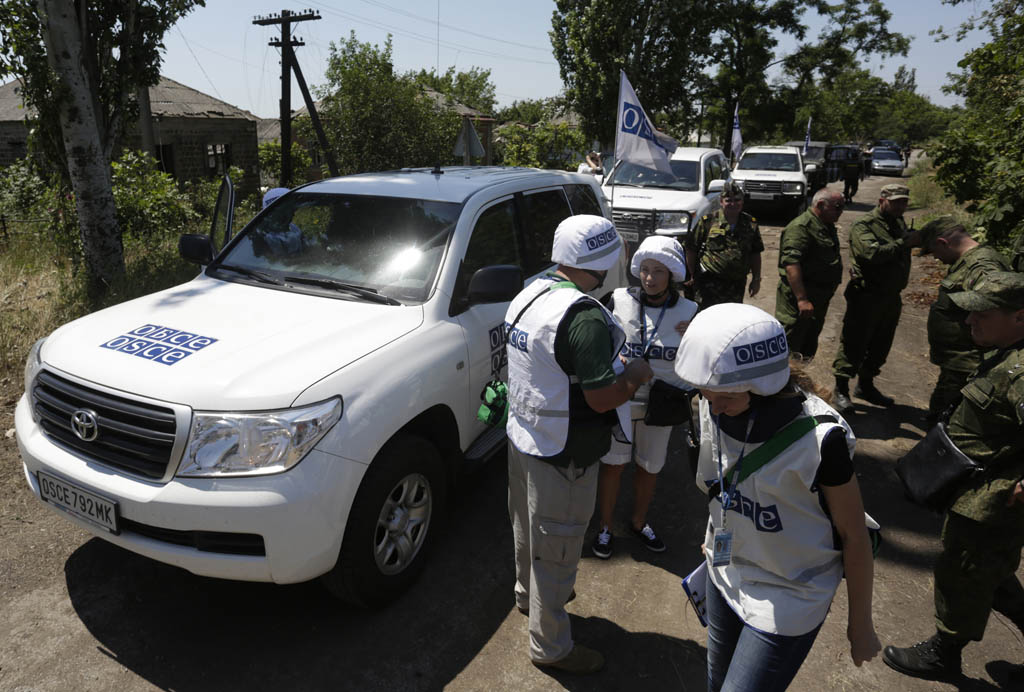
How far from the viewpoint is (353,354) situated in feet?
9.45

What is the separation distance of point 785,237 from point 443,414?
346 centimetres

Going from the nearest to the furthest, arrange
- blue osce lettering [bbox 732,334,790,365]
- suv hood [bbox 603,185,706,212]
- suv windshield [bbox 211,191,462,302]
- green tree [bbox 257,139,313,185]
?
blue osce lettering [bbox 732,334,790,365] < suv windshield [bbox 211,191,462,302] < suv hood [bbox 603,185,706,212] < green tree [bbox 257,139,313,185]

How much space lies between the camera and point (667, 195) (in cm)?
1022

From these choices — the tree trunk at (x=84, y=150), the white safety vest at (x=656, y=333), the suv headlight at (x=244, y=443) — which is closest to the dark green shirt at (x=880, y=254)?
the white safety vest at (x=656, y=333)

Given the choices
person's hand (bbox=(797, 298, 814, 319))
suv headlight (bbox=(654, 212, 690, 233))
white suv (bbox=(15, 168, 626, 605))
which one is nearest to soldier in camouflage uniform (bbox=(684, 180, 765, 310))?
person's hand (bbox=(797, 298, 814, 319))

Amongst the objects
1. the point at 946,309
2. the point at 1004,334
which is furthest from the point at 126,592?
the point at 946,309

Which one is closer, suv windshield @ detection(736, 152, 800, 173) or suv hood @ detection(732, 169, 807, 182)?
suv hood @ detection(732, 169, 807, 182)

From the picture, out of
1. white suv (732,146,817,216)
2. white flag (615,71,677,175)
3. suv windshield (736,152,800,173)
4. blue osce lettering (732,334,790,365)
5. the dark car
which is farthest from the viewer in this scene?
the dark car

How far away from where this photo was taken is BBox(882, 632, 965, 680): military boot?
278cm

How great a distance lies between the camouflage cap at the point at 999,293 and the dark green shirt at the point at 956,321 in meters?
1.75

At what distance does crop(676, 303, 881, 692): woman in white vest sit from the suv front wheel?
1485 mm

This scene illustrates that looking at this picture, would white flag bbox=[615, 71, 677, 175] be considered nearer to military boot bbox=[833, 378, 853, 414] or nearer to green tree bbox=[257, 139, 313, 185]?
military boot bbox=[833, 378, 853, 414]

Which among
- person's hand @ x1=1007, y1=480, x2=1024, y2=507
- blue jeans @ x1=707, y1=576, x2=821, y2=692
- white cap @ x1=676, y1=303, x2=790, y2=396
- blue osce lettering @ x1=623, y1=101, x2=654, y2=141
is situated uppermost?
blue osce lettering @ x1=623, y1=101, x2=654, y2=141

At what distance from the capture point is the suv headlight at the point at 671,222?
9.34 meters
